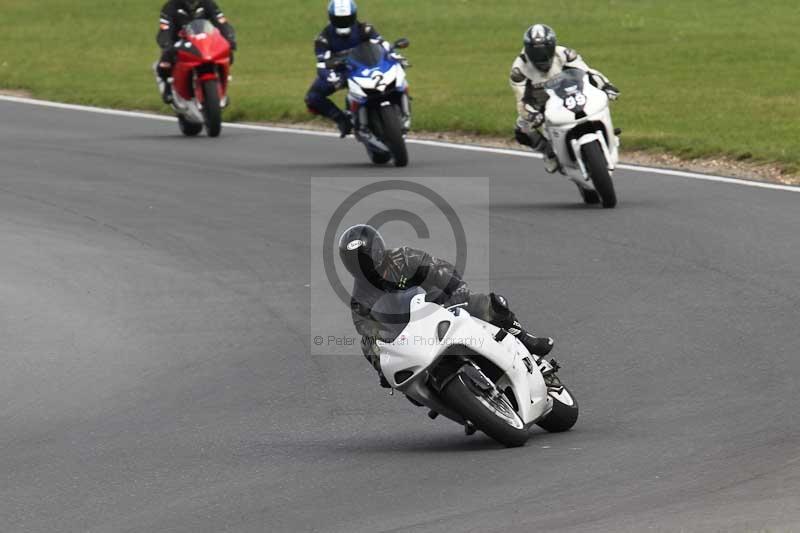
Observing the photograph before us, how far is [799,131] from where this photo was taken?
20016 mm

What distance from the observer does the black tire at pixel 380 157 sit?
61.5 ft

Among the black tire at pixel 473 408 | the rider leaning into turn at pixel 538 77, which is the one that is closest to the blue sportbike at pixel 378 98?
the rider leaning into turn at pixel 538 77

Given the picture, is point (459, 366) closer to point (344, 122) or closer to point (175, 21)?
point (344, 122)

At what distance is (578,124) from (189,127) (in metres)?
8.03

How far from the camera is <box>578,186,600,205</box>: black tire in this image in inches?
625

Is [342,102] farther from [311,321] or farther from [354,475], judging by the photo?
[354,475]

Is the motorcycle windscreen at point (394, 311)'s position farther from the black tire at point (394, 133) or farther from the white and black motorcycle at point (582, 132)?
the black tire at point (394, 133)

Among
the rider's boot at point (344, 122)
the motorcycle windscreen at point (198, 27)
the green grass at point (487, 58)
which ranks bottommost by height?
the green grass at point (487, 58)

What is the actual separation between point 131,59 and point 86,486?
1023 inches

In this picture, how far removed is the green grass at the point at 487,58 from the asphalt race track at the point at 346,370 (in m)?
3.64

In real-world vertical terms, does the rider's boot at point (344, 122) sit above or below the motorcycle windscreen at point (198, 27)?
below

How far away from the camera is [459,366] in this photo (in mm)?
8070

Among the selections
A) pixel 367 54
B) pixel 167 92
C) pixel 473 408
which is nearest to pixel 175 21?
pixel 167 92

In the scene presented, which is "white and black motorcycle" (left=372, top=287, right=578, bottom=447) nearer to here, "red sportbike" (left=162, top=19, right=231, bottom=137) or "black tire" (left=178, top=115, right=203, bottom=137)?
"red sportbike" (left=162, top=19, right=231, bottom=137)
